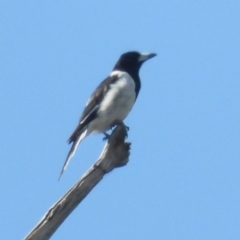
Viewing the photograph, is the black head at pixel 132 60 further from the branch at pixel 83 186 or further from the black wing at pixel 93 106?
the branch at pixel 83 186

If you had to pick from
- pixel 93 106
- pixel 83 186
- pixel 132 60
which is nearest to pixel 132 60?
pixel 132 60

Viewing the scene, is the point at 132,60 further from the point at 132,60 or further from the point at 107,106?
the point at 107,106

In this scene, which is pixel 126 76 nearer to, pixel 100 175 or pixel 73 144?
pixel 73 144

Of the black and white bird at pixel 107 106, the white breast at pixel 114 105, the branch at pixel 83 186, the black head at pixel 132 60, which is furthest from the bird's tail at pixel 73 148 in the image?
the black head at pixel 132 60

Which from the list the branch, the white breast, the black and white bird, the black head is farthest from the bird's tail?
the black head

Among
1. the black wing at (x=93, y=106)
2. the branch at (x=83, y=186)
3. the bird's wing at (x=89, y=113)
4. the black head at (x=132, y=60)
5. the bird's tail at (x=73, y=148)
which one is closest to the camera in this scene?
the branch at (x=83, y=186)

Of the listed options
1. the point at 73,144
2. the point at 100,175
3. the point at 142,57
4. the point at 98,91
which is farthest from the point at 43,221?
the point at 142,57
